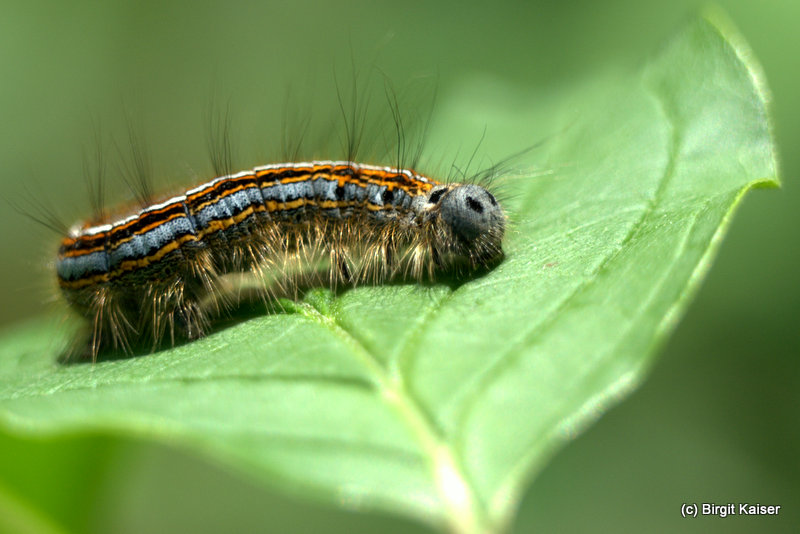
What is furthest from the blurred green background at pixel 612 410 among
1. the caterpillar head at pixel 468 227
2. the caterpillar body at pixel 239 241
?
the caterpillar head at pixel 468 227

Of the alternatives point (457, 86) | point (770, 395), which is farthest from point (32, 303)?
point (770, 395)

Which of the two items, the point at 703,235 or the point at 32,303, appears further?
the point at 32,303

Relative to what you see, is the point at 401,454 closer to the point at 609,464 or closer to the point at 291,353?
the point at 291,353

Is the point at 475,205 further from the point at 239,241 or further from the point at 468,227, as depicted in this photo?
the point at 239,241

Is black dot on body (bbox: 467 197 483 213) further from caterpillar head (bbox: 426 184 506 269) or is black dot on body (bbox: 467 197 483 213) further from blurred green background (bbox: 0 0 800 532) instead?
blurred green background (bbox: 0 0 800 532)

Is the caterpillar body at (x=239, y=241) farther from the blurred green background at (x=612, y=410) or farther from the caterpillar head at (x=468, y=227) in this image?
the blurred green background at (x=612, y=410)

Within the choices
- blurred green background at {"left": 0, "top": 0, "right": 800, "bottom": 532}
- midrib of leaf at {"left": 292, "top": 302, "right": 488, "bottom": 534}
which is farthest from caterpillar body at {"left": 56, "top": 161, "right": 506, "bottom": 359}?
midrib of leaf at {"left": 292, "top": 302, "right": 488, "bottom": 534}

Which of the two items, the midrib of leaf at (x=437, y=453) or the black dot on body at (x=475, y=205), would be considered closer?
the midrib of leaf at (x=437, y=453)
